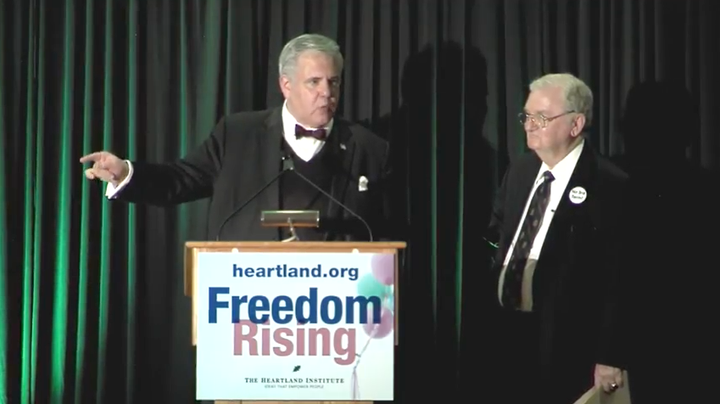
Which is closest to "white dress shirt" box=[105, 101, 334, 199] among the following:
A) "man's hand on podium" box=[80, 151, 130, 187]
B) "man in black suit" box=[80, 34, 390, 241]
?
"man in black suit" box=[80, 34, 390, 241]

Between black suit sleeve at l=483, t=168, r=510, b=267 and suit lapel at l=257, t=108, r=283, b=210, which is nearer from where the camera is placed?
suit lapel at l=257, t=108, r=283, b=210

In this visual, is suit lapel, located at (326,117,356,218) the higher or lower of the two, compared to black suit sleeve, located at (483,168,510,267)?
higher

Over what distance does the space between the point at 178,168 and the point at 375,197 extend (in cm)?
69

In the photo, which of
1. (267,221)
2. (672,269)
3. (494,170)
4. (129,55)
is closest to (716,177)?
(672,269)

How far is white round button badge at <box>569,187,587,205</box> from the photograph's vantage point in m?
3.19

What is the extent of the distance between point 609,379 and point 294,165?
1260mm

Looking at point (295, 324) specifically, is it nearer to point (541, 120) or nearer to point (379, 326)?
point (379, 326)

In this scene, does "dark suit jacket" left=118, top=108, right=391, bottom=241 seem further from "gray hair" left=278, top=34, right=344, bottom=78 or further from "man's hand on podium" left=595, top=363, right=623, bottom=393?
"man's hand on podium" left=595, top=363, right=623, bottom=393

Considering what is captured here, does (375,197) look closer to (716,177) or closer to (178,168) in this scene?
(178,168)

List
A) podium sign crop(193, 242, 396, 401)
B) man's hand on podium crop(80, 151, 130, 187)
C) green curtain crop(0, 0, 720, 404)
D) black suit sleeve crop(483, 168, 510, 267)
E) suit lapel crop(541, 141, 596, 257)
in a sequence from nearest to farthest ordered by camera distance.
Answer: podium sign crop(193, 242, 396, 401) → man's hand on podium crop(80, 151, 130, 187) → suit lapel crop(541, 141, 596, 257) → black suit sleeve crop(483, 168, 510, 267) → green curtain crop(0, 0, 720, 404)

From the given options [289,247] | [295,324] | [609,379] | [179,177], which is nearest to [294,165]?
[179,177]

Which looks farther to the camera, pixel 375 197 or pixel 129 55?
pixel 129 55

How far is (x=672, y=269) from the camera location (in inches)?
159

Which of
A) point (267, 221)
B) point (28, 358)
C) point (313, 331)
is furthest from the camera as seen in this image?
point (28, 358)
